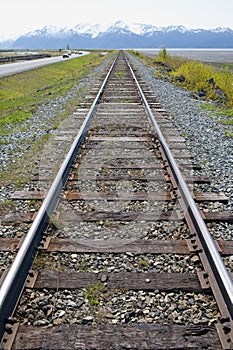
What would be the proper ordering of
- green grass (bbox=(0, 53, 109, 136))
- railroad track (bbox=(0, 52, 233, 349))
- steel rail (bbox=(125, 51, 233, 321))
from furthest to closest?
1. green grass (bbox=(0, 53, 109, 136))
2. steel rail (bbox=(125, 51, 233, 321))
3. railroad track (bbox=(0, 52, 233, 349))

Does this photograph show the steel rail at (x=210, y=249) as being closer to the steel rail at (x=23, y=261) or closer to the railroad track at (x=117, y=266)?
the railroad track at (x=117, y=266)

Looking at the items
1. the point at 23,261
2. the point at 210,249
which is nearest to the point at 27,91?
the point at 23,261

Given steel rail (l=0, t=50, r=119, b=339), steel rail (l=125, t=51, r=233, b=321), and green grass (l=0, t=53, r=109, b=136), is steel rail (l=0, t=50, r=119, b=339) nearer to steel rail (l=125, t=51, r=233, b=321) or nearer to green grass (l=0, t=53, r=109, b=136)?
steel rail (l=125, t=51, r=233, b=321)

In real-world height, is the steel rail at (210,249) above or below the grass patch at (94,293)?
above

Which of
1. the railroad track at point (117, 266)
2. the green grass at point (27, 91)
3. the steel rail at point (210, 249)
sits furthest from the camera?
the green grass at point (27, 91)

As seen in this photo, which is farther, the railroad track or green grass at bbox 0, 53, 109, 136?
green grass at bbox 0, 53, 109, 136

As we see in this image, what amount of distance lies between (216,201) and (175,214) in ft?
2.12

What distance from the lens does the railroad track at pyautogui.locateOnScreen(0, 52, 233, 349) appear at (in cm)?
234

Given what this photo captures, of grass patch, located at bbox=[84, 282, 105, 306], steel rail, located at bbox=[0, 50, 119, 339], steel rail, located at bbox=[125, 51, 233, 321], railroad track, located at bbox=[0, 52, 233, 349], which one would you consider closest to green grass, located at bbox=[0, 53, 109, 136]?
railroad track, located at bbox=[0, 52, 233, 349]

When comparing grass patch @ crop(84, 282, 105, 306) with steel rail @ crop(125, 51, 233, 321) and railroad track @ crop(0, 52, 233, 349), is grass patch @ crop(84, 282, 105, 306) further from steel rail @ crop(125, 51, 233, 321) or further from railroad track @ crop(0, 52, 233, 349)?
steel rail @ crop(125, 51, 233, 321)

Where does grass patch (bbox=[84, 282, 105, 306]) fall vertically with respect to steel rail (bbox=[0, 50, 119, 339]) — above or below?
below

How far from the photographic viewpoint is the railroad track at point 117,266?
7.66 ft

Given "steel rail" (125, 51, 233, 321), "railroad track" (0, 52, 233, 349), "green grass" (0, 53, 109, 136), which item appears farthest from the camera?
"green grass" (0, 53, 109, 136)

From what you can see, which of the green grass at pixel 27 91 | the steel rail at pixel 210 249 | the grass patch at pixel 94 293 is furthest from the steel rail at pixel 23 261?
the green grass at pixel 27 91
